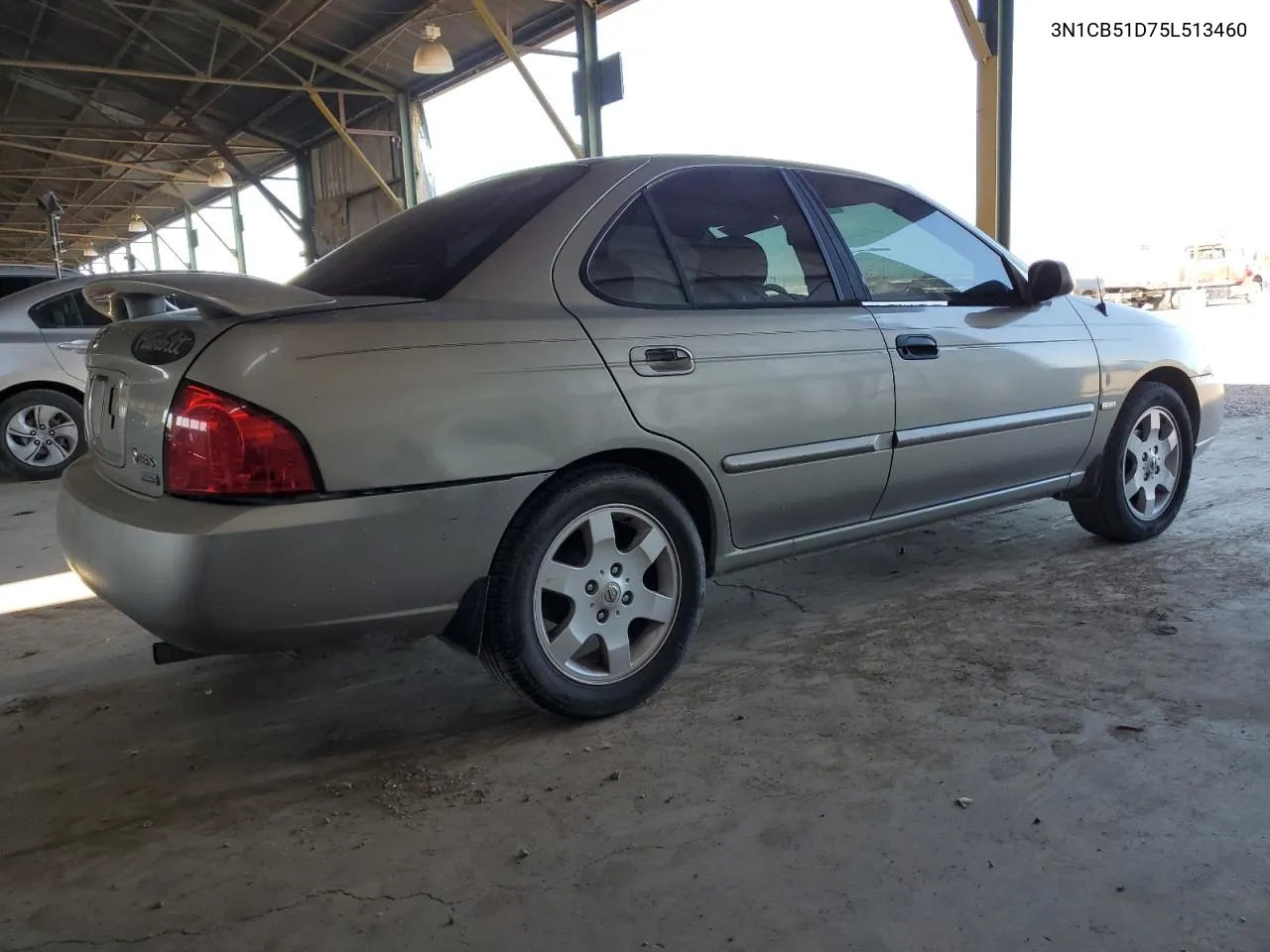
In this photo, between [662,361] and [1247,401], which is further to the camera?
[1247,401]

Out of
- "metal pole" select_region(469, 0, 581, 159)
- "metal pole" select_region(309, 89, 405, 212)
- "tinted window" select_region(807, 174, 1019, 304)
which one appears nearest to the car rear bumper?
"tinted window" select_region(807, 174, 1019, 304)

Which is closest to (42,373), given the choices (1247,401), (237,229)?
(1247,401)

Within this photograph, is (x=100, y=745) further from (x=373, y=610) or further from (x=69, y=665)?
(x=373, y=610)

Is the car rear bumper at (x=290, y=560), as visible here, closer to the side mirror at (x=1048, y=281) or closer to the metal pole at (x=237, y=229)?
the side mirror at (x=1048, y=281)

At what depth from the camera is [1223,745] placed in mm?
2217

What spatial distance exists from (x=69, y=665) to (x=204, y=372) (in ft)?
5.51

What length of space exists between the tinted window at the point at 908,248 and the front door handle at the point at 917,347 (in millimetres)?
162

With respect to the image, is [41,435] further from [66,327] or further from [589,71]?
[589,71]

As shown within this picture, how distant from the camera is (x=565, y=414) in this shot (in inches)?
90.3

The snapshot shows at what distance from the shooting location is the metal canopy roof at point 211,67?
11.9 metres

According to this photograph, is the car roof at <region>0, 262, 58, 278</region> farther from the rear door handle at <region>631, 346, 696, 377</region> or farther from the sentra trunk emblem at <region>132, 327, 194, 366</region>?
the rear door handle at <region>631, 346, 696, 377</region>

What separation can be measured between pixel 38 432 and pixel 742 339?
640 cm

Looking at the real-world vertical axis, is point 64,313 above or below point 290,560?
above

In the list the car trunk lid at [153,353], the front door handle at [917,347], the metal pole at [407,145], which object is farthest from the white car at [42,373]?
the metal pole at [407,145]
